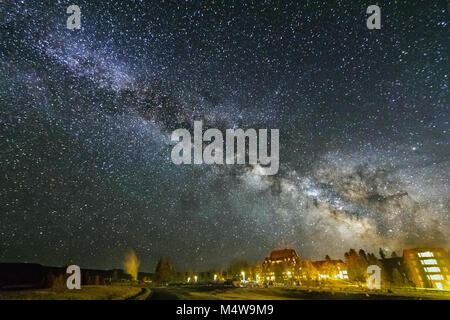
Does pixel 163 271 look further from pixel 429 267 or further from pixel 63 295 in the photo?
pixel 63 295

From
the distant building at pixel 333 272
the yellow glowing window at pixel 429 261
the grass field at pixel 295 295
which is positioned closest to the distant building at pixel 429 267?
the yellow glowing window at pixel 429 261

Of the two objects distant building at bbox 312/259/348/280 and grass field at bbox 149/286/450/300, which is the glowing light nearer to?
distant building at bbox 312/259/348/280

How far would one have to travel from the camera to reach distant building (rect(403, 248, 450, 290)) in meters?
96.8

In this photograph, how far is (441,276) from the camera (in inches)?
3829

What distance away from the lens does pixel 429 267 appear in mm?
99562

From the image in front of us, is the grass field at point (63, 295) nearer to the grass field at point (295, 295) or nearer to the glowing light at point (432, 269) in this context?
the grass field at point (295, 295)

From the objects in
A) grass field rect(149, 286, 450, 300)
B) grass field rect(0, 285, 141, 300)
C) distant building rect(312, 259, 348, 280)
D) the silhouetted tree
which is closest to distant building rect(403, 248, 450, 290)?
distant building rect(312, 259, 348, 280)

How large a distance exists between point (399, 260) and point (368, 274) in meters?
35.1

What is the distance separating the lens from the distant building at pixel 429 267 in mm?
96750

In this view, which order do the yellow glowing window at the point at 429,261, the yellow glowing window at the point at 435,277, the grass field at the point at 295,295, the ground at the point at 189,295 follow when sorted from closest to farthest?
the ground at the point at 189,295 < the grass field at the point at 295,295 < the yellow glowing window at the point at 435,277 < the yellow glowing window at the point at 429,261
